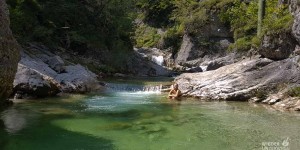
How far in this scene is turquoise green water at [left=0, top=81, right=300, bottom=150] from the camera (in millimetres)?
10695

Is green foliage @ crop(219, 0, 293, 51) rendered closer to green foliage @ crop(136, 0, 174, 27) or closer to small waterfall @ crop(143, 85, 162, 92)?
small waterfall @ crop(143, 85, 162, 92)

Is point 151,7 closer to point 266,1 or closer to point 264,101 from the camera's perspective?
point 266,1

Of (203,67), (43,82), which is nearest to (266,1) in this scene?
(203,67)

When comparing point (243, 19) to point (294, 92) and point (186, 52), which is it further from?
point (294, 92)

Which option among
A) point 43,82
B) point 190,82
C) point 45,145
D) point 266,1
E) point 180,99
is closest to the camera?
point 45,145

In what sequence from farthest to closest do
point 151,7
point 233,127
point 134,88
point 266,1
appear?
point 151,7
point 266,1
point 134,88
point 233,127

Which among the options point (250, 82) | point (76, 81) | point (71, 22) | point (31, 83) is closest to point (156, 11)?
point (71, 22)

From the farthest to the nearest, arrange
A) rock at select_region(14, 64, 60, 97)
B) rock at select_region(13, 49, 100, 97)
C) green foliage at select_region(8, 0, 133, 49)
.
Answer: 1. green foliage at select_region(8, 0, 133, 49)
2. rock at select_region(13, 49, 100, 97)
3. rock at select_region(14, 64, 60, 97)

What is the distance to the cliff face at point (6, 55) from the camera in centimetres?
1152

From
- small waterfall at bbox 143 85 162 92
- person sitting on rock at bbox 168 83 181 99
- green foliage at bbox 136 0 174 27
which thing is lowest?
person sitting on rock at bbox 168 83 181 99

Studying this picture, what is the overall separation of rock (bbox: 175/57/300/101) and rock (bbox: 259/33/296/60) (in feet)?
7.70

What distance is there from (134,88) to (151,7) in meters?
38.1

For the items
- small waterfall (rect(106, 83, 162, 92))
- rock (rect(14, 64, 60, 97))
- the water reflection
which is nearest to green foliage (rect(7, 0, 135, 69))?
small waterfall (rect(106, 83, 162, 92))

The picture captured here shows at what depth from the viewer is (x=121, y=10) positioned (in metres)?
37.8
